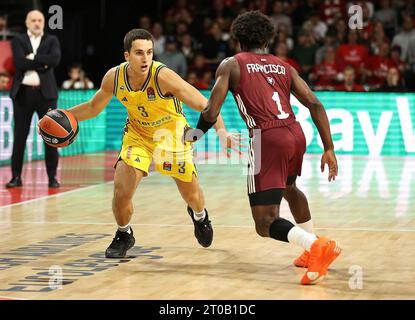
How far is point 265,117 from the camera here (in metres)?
6.77

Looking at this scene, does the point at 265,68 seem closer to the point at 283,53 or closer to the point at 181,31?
the point at 283,53

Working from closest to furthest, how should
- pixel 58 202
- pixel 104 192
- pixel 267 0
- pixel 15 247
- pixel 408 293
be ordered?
pixel 408 293
pixel 15 247
pixel 58 202
pixel 104 192
pixel 267 0

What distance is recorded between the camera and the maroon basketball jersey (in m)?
6.73

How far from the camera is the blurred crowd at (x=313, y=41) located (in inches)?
735

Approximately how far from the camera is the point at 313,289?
643cm

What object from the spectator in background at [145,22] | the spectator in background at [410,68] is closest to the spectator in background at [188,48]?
the spectator in background at [145,22]

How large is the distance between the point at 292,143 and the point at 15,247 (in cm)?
282

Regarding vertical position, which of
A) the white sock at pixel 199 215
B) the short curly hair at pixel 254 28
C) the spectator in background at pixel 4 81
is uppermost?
the short curly hair at pixel 254 28

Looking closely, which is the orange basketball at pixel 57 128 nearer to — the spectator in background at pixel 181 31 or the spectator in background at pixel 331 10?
the spectator in background at pixel 181 31

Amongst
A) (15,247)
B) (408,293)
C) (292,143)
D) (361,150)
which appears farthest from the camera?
(361,150)

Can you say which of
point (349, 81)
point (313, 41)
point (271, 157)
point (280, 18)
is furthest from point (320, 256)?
point (280, 18)

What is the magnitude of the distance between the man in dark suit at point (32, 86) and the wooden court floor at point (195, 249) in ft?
3.22
